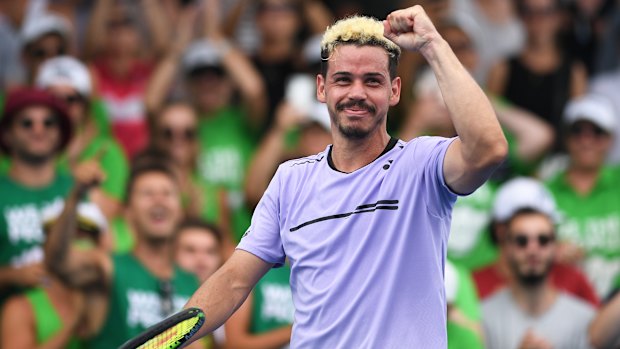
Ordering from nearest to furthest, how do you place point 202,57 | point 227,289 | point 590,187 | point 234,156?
point 227,289 → point 590,187 → point 234,156 → point 202,57

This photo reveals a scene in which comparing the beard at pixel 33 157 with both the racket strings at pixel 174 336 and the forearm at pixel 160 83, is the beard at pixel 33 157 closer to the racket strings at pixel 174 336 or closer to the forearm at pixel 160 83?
the forearm at pixel 160 83

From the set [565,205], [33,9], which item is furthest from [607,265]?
[33,9]

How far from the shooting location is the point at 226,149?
399 inches

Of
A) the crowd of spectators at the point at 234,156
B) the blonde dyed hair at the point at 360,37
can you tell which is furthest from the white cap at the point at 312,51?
the blonde dyed hair at the point at 360,37

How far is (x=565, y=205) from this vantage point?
32.6ft

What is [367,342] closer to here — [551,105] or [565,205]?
[565,205]

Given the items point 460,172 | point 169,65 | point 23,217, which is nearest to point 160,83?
point 169,65

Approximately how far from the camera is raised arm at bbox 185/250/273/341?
4910 mm

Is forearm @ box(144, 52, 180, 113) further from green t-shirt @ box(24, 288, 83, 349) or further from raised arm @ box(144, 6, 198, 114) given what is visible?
green t-shirt @ box(24, 288, 83, 349)

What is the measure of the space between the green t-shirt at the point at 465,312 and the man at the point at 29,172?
262 cm

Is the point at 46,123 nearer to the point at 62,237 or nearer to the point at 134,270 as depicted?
the point at 62,237

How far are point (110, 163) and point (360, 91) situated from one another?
494cm

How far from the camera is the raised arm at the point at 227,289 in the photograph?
193 inches

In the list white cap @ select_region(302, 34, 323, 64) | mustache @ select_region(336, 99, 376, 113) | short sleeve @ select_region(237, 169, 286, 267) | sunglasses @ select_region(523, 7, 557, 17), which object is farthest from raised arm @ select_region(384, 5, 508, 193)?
sunglasses @ select_region(523, 7, 557, 17)
